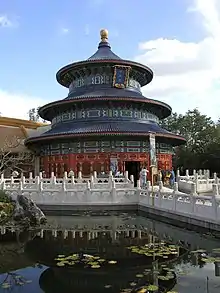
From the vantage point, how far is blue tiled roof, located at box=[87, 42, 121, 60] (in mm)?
34875

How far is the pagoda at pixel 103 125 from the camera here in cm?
3016

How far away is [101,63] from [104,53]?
3234 mm

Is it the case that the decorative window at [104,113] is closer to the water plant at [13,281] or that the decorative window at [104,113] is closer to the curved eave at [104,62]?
the curved eave at [104,62]

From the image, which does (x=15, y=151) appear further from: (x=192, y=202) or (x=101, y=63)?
(x=192, y=202)

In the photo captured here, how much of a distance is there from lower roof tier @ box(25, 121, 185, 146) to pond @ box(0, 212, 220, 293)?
13984 mm

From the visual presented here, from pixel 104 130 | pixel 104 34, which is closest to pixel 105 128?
pixel 104 130

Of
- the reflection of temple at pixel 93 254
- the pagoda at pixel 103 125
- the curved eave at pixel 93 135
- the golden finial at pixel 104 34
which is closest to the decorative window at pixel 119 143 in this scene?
the pagoda at pixel 103 125

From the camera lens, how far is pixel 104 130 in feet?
95.1

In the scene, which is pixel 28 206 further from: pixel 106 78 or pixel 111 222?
pixel 106 78

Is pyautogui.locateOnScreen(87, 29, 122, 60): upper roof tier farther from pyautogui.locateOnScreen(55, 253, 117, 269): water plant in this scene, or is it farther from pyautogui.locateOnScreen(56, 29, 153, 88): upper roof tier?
pyautogui.locateOnScreen(55, 253, 117, 269): water plant

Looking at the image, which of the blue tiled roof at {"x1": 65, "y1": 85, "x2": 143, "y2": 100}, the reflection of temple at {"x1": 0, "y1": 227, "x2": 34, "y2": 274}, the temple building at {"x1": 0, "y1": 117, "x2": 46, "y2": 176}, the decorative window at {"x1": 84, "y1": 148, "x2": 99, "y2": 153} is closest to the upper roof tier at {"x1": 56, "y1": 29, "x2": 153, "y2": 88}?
the blue tiled roof at {"x1": 65, "y1": 85, "x2": 143, "y2": 100}

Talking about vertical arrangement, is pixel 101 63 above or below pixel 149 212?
above

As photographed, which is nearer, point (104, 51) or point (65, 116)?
point (65, 116)

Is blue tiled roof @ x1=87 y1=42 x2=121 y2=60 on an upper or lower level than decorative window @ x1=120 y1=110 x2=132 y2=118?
upper
